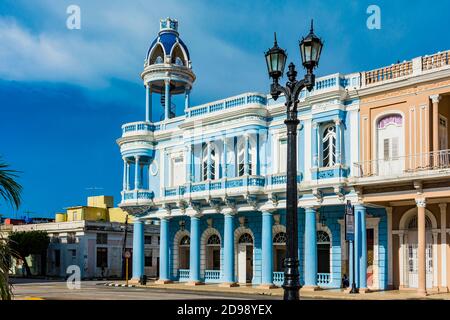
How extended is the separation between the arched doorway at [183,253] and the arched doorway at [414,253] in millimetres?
14579

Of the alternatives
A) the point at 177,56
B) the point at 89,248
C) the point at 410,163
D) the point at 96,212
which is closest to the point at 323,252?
the point at 410,163

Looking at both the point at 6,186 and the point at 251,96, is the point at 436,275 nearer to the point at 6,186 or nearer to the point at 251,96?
the point at 251,96

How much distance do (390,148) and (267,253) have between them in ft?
25.5

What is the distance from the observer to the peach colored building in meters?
23.7

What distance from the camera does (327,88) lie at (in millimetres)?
27312

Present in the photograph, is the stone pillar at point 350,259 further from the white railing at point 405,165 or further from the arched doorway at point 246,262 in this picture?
the arched doorway at point 246,262

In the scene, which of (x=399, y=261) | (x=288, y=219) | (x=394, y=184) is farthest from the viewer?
(x=399, y=261)

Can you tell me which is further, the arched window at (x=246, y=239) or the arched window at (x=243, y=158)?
the arched window at (x=246, y=239)

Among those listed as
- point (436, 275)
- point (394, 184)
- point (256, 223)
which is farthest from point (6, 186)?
point (256, 223)

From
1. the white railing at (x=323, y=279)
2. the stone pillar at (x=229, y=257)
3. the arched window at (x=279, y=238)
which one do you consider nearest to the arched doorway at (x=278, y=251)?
the arched window at (x=279, y=238)

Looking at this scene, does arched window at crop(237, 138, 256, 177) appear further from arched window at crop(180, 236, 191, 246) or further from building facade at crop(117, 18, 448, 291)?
arched window at crop(180, 236, 191, 246)

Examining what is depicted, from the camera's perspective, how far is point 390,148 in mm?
26016

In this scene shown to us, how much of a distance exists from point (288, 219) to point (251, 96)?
67.6 feet

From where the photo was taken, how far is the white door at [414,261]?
83.5 feet
